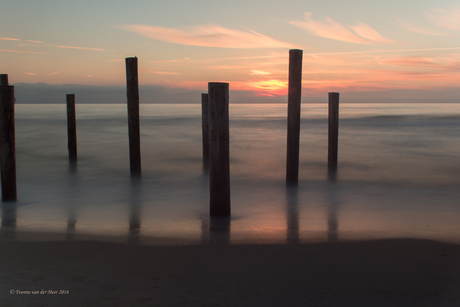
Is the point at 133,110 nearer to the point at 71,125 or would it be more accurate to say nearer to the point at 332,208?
the point at 71,125

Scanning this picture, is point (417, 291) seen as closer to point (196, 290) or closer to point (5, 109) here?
point (196, 290)

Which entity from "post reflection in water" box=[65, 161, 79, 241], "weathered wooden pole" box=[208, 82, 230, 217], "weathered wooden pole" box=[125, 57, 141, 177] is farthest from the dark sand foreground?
"weathered wooden pole" box=[125, 57, 141, 177]

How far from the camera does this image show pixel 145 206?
574 cm

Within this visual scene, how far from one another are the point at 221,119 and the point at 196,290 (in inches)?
85.3

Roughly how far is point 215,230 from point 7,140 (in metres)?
3.58

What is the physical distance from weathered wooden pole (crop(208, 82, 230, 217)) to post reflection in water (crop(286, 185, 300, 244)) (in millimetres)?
860

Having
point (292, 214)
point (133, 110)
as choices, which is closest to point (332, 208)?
point (292, 214)

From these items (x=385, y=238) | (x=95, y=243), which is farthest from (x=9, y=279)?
(x=385, y=238)

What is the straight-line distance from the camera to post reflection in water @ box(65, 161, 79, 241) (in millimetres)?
4062

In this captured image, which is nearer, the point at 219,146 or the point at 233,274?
the point at 233,274

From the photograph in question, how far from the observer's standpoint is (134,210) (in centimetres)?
543

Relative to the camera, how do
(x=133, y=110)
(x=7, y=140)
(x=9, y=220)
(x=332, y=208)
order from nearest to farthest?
(x=9, y=220), (x=7, y=140), (x=332, y=208), (x=133, y=110)

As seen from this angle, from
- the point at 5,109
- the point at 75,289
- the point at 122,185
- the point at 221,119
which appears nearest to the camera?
the point at 75,289

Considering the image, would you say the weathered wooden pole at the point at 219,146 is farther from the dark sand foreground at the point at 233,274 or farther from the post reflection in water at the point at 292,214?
the dark sand foreground at the point at 233,274
